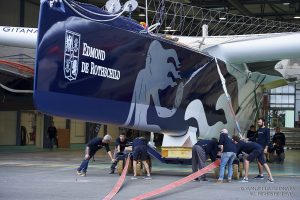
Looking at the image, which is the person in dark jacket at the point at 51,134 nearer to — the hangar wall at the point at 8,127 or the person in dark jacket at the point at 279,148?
the hangar wall at the point at 8,127

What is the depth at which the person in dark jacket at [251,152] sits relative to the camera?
13109 millimetres

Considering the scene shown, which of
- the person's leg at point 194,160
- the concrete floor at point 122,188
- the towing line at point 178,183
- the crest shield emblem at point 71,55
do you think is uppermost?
the crest shield emblem at point 71,55

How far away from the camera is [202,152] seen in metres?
13.2

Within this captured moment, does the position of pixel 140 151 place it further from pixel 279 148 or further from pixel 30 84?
pixel 30 84

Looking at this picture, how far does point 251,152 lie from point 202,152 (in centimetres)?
127

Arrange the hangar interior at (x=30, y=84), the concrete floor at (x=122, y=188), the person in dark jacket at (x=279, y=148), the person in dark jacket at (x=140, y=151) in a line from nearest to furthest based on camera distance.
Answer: the concrete floor at (x=122, y=188), the person in dark jacket at (x=140, y=151), the person in dark jacket at (x=279, y=148), the hangar interior at (x=30, y=84)

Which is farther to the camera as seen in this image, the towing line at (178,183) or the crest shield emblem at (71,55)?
the towing line at (178,183)

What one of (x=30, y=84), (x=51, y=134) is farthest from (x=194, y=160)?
(x=51, y=134)

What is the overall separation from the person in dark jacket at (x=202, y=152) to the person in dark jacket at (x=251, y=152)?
0.61 m

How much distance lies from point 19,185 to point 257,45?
725cm

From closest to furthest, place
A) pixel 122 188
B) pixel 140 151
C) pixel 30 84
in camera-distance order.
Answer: pixel 122 188 < pixel 140 151 < pixel 30 84

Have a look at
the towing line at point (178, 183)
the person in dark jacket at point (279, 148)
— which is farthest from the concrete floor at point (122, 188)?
the person in dark jacket at point (279, 148)

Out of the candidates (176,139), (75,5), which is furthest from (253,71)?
(75,5)

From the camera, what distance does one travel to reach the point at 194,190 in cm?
1126
